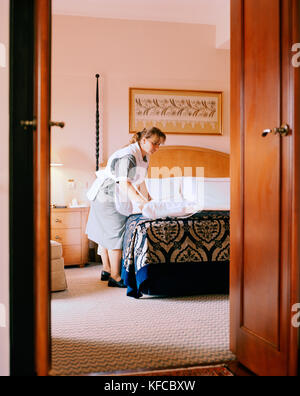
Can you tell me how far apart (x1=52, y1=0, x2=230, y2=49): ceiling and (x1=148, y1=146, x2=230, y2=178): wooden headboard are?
150 centimetres

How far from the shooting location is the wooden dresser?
4.25 m

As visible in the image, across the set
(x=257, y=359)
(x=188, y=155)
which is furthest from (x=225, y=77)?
(x=257, y=359)

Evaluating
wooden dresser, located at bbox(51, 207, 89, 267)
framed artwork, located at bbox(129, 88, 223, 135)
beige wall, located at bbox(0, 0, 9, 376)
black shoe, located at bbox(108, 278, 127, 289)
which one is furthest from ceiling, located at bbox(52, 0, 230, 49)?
beige wall, located at bbox(0, 0, 9, 376)

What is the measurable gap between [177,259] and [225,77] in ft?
10.3

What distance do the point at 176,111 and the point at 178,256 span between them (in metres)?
2.57

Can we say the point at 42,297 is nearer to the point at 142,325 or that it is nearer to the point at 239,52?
the point at 142,325

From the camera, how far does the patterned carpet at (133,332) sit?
189 centimetres

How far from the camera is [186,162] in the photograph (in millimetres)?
4977

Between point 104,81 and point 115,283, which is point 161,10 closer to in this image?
point 104,81

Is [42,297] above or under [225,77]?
under

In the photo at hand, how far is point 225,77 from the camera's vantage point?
5.14 meters

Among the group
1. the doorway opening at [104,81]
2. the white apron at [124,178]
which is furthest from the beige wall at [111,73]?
the white apron at [124,178]

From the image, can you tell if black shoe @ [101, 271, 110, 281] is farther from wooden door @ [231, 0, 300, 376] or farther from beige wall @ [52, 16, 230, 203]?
wooden door @ [231, 0, 300, 376]

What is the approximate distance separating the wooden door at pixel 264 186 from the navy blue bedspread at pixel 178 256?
105 centimetres
